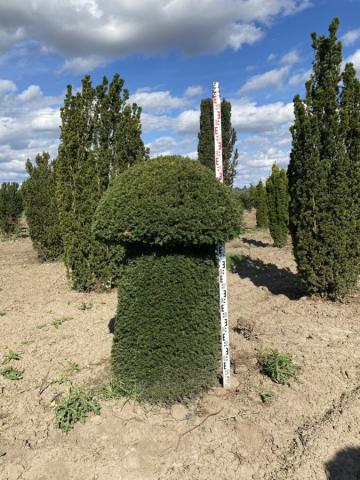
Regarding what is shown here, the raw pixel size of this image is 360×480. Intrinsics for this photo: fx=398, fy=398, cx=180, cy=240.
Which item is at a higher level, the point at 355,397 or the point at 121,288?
the point at 121,288

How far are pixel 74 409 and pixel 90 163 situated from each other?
501 cm

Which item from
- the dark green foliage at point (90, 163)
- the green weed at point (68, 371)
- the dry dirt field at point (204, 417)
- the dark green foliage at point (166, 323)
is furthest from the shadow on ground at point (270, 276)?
the green weed at point (68, 371)

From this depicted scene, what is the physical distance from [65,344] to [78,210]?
293 centimetres

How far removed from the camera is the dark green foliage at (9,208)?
769 inches

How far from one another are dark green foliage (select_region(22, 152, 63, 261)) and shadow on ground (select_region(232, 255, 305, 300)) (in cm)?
505

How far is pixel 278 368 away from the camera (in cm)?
392

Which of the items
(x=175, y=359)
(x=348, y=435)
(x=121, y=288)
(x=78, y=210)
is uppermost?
(x=78, y=210)

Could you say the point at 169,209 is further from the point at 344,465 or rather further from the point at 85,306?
the point at 85,306

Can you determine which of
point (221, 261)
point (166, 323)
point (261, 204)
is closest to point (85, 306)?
point (166, 323)

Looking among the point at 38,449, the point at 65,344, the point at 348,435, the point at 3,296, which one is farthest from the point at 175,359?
the point at 3,296

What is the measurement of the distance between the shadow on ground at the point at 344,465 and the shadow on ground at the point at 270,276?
13.9ft

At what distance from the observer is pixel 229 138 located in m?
23.9

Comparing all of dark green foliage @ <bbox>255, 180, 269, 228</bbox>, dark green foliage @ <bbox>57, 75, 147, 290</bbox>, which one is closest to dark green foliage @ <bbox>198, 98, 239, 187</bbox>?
dark green foliage @ <bbox>255, 180, 269, 228</bbox>

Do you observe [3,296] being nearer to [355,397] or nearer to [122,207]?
[122,207]
